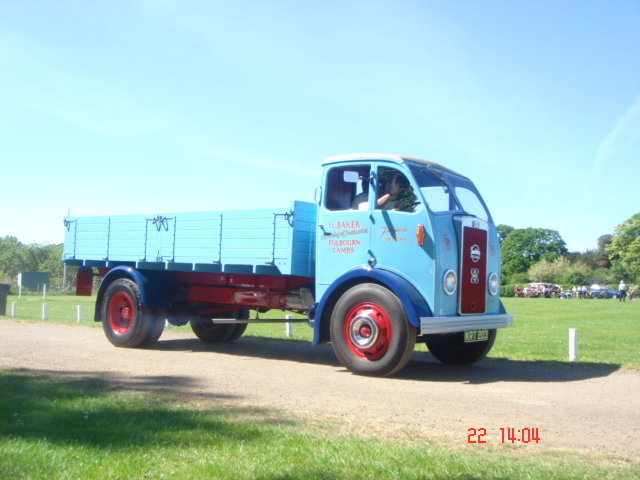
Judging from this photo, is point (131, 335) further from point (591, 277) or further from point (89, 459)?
point (591, 277)

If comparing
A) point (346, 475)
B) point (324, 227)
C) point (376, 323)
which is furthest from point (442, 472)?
point (324, 227)

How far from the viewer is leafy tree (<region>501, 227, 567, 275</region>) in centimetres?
10984

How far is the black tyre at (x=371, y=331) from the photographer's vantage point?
7551mm

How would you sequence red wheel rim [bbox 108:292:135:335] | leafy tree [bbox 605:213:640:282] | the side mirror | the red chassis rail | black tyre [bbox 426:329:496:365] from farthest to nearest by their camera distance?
1. leafy tree [bbox 605:213:640:282]
2. red wheel rim [bbox 108:292:135:335]
3. the red chassis rail
4. black tyre [bbox 426:329:496:365]
5. the side mirror

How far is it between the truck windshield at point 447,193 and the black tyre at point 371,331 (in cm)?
136

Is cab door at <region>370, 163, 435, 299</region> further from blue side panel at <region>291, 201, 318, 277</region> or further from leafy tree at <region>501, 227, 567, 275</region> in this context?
leafy tree at <region>501, 227, 567, 275</region>

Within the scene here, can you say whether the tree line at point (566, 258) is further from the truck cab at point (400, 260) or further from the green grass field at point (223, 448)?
the green grass field at point (223, 448)

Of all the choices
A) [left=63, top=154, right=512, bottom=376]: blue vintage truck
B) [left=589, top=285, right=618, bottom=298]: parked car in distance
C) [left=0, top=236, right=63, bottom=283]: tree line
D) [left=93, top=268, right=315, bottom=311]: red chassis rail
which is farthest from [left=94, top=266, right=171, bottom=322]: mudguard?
[left=0, top=236, right=63, bottom=283]: tree line

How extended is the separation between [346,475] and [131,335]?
25.4 ft

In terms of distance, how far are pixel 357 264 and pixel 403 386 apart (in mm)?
1777

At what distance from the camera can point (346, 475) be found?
12.5ft

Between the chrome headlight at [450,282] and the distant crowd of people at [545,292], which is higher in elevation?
the chrome headlight at [450,282]

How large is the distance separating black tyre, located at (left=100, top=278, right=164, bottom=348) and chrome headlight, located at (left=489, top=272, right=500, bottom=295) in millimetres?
5691

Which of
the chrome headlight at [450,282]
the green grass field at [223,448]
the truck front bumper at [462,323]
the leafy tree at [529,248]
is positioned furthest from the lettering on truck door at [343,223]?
the leafy tree at [529,248]
